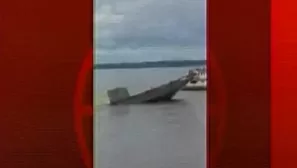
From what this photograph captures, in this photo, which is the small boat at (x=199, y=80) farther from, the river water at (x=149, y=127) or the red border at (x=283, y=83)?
the red border at (x=283, y=83)

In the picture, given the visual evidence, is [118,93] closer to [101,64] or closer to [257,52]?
[101,64]

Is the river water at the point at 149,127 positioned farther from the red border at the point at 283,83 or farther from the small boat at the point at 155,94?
the red border at the point at 283,83

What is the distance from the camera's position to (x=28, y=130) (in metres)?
1.88

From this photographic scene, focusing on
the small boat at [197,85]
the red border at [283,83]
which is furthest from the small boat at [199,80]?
the red border at [283,83]

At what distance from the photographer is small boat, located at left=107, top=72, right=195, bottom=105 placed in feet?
6.21

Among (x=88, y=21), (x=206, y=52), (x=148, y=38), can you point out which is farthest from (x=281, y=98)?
(x=88, y=21)

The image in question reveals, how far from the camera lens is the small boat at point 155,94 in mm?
1894

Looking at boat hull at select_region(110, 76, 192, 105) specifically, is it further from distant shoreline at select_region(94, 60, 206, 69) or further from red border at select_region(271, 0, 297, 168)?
red border at select_region(271, 0, 297, 168)

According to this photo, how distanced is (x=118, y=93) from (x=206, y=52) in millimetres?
293

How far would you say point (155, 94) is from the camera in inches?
74.8

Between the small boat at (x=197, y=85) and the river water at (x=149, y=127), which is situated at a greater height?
the small boat at (x=197, y=85)

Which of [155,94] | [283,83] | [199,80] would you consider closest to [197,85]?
[199,80]

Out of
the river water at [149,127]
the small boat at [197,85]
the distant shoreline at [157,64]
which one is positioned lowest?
the river water at [149,127]

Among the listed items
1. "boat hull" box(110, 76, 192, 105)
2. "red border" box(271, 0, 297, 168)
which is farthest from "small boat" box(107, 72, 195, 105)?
"red border" box(271, 0, 297, 168)
